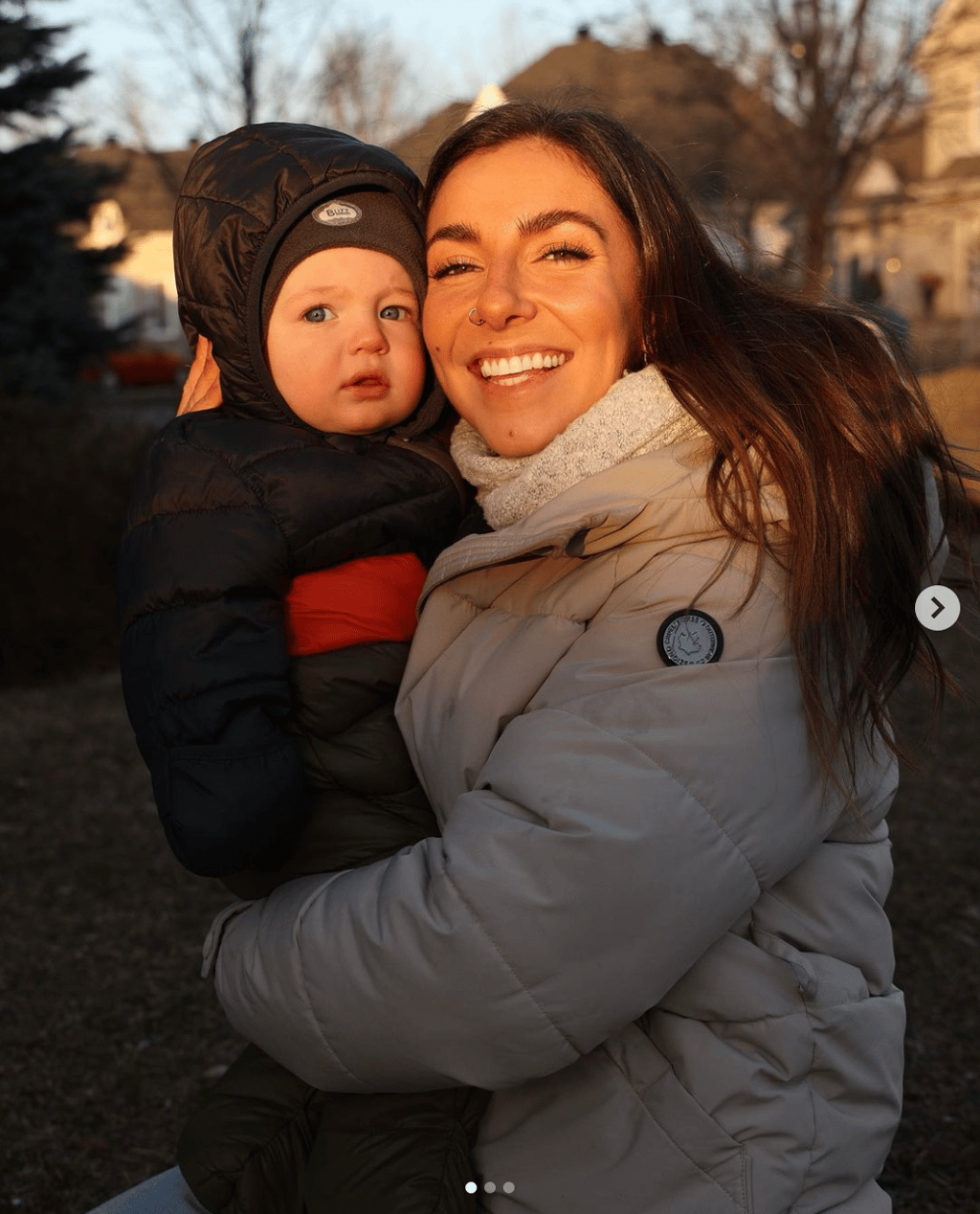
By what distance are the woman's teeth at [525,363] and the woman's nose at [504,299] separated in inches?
2.2

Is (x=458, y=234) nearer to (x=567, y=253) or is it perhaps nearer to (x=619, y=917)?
(x=567, y=253)

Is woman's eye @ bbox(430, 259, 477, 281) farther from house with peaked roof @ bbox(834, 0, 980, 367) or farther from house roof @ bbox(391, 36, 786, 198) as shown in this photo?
house with peaked roof @ bbox(834, 0, 980, 367)

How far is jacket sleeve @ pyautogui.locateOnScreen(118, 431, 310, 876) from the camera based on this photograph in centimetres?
201

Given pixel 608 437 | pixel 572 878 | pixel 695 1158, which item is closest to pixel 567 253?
pixel 608 437

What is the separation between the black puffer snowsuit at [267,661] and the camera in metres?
1.98

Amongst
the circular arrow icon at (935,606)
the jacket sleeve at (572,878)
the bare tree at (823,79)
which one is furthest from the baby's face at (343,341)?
the bare tree at (823,79)

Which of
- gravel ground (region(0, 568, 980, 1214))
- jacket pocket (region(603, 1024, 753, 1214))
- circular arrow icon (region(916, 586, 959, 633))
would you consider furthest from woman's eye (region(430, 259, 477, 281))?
jacket pocket (region(603, 1024, 753, 1214))

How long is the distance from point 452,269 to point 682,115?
69.1 feet

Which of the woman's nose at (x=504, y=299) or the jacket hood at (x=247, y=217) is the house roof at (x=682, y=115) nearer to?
the jacket hood at (x=247, y=217)

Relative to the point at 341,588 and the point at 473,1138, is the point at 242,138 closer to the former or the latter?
the point at 341,588

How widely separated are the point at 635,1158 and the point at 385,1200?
1.13ft

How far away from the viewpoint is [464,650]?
2039 mm

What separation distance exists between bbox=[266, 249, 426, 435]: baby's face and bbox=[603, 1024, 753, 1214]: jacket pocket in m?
1.21

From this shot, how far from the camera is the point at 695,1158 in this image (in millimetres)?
1778
